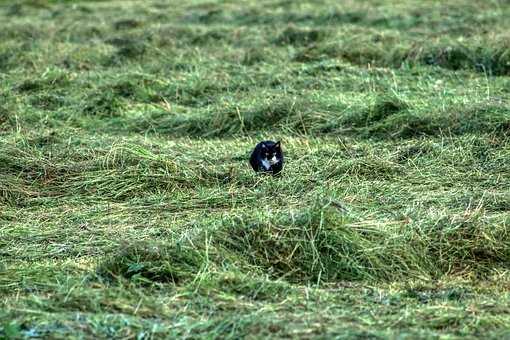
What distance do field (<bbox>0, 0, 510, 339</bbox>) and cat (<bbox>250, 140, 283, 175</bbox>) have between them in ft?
0.31

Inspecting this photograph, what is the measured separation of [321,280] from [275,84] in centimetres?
545

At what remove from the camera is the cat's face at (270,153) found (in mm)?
6543

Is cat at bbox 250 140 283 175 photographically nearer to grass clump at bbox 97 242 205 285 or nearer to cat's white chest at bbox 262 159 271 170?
cat's white chest at bbox 262 159 271 170

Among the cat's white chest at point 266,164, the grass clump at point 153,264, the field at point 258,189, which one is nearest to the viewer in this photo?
the field at point 258,189

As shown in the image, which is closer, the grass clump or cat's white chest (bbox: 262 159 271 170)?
the grass clump

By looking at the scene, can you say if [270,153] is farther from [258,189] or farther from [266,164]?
[258,189]

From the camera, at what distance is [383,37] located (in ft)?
39.3

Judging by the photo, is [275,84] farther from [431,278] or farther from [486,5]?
[486,5]

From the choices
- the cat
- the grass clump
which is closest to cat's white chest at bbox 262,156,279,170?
the cat

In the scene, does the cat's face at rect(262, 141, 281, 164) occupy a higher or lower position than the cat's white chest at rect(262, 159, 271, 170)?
higher

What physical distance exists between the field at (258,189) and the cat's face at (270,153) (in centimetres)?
16

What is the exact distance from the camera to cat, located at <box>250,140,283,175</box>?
257 inches

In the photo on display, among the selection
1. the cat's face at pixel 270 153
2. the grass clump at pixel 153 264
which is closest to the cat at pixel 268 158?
the cat's face at pixel 270 153

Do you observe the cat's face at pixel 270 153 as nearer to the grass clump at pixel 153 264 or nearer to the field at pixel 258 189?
the field at pixel 258 189
